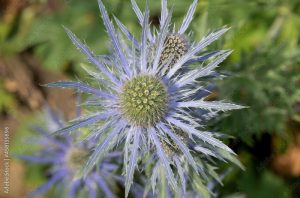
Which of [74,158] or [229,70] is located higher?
[229,70]

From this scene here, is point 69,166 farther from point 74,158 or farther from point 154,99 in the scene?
point 154,99

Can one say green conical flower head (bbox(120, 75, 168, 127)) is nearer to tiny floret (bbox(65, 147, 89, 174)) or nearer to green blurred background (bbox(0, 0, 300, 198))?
green blurred background (bbox(0, 0, 300, 198))

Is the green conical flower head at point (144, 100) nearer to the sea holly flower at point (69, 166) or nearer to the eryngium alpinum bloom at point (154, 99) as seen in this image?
the eryngium alpinum bloom at point (154, 99)

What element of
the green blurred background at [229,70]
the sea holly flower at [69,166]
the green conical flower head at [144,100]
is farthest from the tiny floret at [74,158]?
the green conical flower head at [144,100]

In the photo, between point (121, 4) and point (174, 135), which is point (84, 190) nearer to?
point (174, 135)

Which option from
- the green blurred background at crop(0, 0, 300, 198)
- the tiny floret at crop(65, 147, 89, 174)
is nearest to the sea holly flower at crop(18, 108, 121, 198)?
the tiny floret at crop(65, 147, 89, 174)

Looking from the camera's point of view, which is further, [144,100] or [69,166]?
[69,166]

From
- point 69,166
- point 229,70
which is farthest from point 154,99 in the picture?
point 69,166
